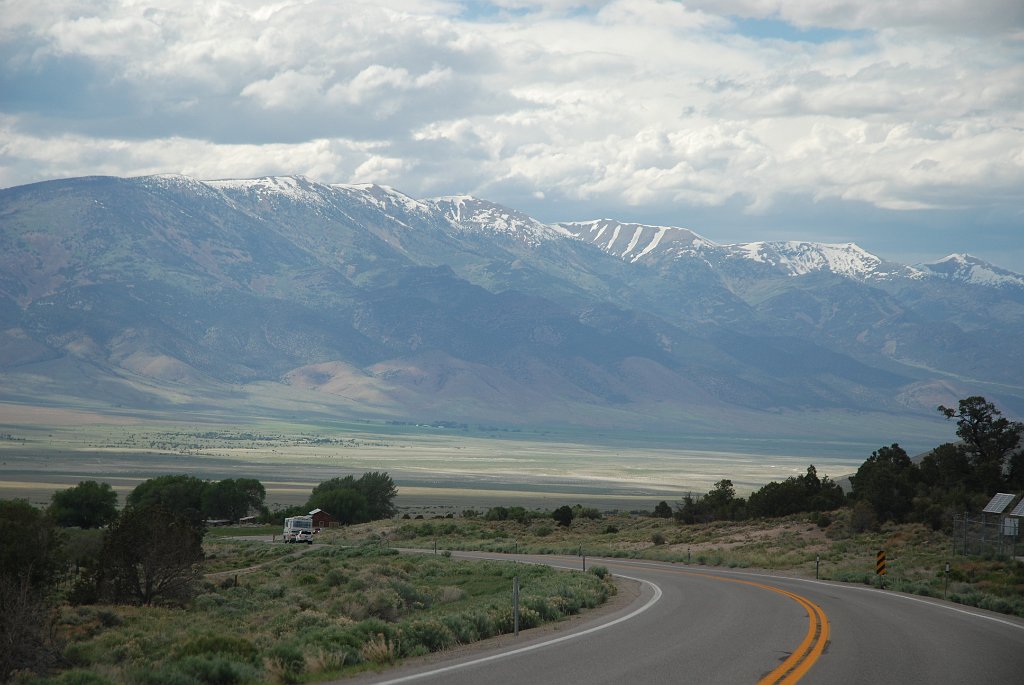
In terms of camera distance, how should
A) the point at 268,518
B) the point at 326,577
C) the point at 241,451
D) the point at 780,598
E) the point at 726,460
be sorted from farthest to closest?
1. the point at 726,460
2. the point at 241,451
3. the point at 268,518
4. the point at 326,577
5. the point at 780,598

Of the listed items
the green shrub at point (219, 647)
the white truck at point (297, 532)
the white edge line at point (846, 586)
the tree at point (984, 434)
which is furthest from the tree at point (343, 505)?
the green shrub at point (219, 647)

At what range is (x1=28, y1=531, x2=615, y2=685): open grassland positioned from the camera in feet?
48.2

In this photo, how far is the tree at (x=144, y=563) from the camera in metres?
31.5

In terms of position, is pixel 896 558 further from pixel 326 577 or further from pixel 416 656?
pixel 416 656

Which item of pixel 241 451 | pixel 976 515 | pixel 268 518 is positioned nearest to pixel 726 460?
pixel 241 451

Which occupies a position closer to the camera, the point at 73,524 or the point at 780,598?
the point at 780,598

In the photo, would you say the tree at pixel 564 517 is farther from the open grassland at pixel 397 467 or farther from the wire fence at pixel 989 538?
the wire fence at pixel 989 538

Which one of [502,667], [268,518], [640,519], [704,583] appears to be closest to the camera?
[502,667]

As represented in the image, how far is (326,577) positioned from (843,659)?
20729mm

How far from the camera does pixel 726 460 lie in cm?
18788

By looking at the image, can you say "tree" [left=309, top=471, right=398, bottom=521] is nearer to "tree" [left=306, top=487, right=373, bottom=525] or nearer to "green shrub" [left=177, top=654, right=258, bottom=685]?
"tree" [left=306, top=487, right=373, bottom=525]

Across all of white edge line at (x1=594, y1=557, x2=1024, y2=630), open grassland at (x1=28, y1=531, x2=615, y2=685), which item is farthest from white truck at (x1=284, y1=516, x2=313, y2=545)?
white edge line at (x1=594, y1=557, x2=1024, y2=630)

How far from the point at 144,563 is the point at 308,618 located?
1046 cm

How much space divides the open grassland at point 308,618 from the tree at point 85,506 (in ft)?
79.9
